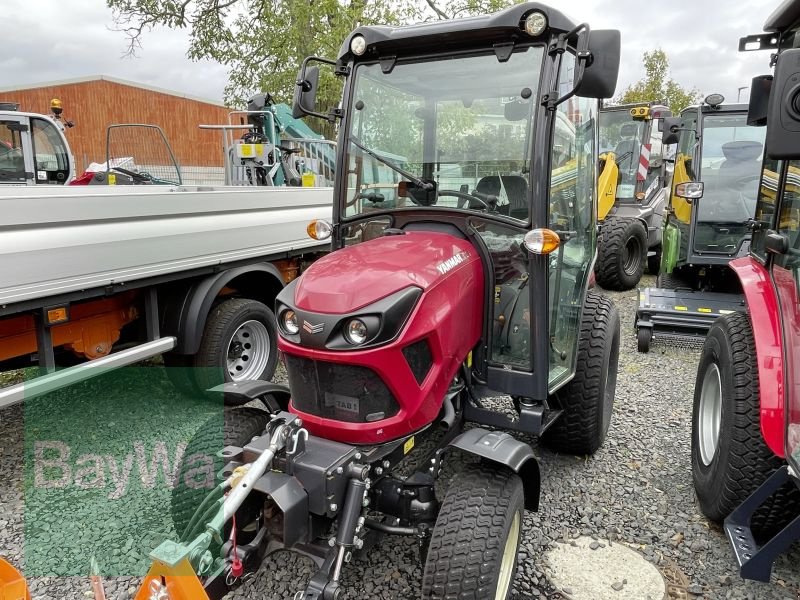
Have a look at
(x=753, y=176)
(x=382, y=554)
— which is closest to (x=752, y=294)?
(x=382, y=554)

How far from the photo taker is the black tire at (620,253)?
782 cm

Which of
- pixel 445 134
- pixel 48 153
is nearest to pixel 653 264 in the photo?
pixel 445 134

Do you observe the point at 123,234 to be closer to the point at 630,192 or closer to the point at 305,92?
the point at 305,92

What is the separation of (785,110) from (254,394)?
7.10 feet

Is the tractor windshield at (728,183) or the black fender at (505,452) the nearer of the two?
the black fender at (505,452)

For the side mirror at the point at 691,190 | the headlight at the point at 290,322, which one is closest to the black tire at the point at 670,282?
the side mirror at the point at 691,190

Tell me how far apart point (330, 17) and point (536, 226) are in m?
8.89

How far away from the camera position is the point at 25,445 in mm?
3717

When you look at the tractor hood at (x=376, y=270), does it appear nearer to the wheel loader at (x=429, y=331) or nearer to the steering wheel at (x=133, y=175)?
the wheel loader at (x=429, y=331)

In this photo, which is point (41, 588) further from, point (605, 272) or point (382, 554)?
point (605, 272)

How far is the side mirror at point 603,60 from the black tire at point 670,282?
462 cm

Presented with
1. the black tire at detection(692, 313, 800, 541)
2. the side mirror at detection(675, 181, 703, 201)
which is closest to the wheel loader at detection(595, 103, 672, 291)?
the side mirror at detection(675, 181, 703, 201)

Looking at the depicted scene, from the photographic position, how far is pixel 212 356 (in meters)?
4.13

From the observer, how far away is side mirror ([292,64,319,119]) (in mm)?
A: 2965
